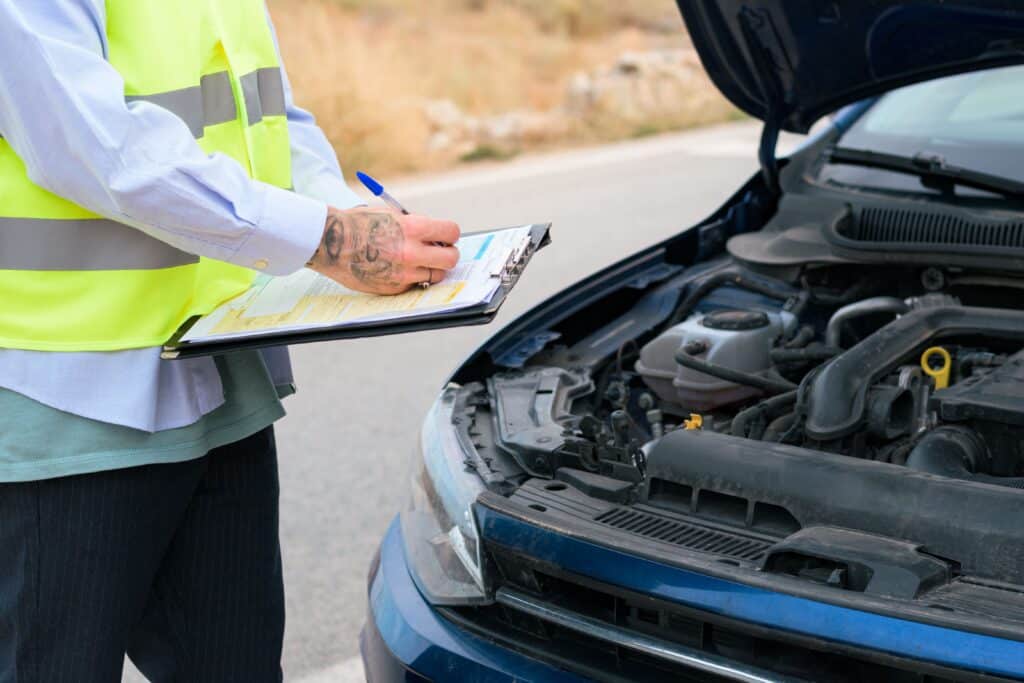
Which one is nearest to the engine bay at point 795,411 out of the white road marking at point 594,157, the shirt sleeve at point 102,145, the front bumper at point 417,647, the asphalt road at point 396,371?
the front bumper at point 417,647

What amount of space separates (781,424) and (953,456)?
365 millimetres

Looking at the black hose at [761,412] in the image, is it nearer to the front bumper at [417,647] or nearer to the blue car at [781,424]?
the blue car at [781,424]

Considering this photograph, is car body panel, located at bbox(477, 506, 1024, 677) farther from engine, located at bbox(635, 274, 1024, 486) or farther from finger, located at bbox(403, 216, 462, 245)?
engine, located at bbox(635, 274, 1024, 486)

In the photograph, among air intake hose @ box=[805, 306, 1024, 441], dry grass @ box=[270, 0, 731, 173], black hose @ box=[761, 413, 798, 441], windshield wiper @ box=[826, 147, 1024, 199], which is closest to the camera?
air intake hose @ box=[805, 306, 1024, 441]

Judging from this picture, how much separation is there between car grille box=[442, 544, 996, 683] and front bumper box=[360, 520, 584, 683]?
0.02 m

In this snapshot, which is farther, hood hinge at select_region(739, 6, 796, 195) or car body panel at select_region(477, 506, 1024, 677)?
hood hinge at select_region(739, 6, 796, 195)

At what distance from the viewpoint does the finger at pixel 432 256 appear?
1817 millimetres

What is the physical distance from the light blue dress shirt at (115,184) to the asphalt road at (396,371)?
0.78 m

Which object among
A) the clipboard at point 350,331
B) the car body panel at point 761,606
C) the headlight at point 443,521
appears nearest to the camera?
the car body panel at point 761,606

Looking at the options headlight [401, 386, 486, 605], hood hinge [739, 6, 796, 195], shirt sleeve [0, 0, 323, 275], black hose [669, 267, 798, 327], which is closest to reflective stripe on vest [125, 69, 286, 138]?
shirt sleeve [0, 0, 323, 275]

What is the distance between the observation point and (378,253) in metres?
1.82

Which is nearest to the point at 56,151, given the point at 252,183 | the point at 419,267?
the point at 252,183

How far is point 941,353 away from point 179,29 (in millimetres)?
1599

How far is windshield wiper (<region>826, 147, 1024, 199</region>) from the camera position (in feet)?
9.50
